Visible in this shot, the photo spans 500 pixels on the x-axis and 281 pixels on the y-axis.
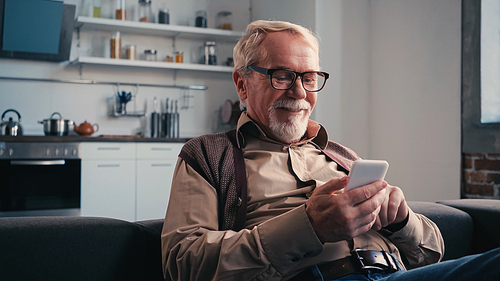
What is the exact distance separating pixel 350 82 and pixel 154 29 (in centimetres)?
213

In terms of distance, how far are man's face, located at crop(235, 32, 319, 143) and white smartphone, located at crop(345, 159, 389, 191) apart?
1.55 feet

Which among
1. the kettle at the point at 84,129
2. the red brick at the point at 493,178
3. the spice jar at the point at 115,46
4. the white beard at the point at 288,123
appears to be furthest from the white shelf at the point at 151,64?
the white beard at the point at 288,123

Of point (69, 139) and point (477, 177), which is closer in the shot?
point (477, 177)

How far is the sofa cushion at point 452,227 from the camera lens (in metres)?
1.42

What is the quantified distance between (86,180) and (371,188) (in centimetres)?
328

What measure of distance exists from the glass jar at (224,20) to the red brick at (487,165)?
121 inches

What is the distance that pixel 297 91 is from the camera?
133cm

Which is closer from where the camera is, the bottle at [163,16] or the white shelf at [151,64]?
the white shelf at [151,64]

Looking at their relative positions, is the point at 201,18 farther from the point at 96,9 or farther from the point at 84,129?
the point at 84,129

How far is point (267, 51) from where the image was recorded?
4.45 feet

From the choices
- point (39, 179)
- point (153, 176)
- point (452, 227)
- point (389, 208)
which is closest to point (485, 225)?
point (452, 227)

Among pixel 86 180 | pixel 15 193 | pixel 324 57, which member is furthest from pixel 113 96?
pixel 324 57

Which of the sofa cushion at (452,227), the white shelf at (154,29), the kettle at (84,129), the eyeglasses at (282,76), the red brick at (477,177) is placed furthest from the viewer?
the white shelf at (154,29)

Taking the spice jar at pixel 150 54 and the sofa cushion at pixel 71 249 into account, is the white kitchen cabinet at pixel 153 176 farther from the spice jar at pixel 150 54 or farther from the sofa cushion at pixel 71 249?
the sofa cushion at pixel 71 249
